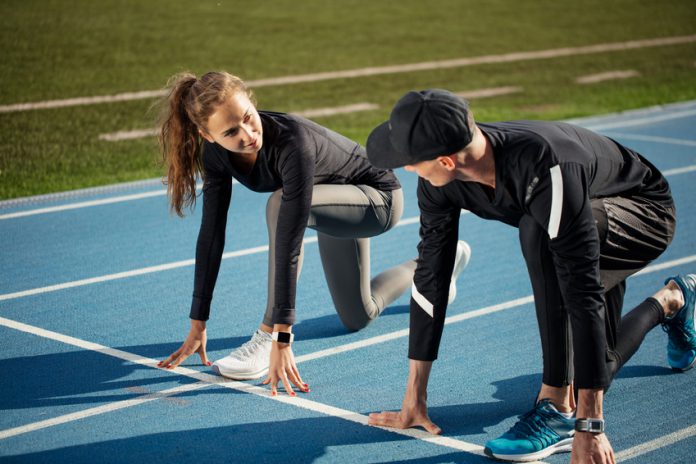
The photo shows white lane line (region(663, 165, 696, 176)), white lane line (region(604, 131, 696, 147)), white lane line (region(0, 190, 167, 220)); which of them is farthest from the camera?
white lane line (region(604, 131, 696, 147))

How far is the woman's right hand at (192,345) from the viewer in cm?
482

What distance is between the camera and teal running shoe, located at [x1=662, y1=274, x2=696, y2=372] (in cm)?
487

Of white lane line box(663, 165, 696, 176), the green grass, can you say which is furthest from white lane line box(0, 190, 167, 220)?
white lane line box(663, 165, 696, 176)

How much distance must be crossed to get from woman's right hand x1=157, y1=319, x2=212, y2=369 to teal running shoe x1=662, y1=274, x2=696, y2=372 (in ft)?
7.53

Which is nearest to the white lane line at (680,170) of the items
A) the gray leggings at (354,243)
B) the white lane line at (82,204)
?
the gray leggings at (354,243)

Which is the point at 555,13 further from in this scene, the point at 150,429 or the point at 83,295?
the point at 150,429

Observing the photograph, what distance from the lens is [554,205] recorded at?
3.48 meters

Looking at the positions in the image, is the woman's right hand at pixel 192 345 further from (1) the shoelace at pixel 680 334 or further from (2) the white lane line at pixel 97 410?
(1) the shoelace at pixel 680 334

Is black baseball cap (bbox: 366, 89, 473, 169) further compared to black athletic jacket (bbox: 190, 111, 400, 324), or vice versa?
black athletic jacket (bbox: 190, 111, 400, 324)

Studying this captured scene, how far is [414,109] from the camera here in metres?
3.53

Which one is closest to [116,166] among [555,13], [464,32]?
[464,32]

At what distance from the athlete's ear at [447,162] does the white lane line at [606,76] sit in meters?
12.6

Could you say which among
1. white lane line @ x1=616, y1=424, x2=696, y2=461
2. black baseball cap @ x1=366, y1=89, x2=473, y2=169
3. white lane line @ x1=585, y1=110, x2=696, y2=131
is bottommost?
white lane line @ x1=585, y1=110, x2=696, y2=131

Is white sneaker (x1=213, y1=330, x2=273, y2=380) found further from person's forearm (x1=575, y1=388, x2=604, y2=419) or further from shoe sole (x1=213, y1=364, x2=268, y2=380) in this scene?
person's forearm (x1=575, y1=388, x2=604, y2=419)
